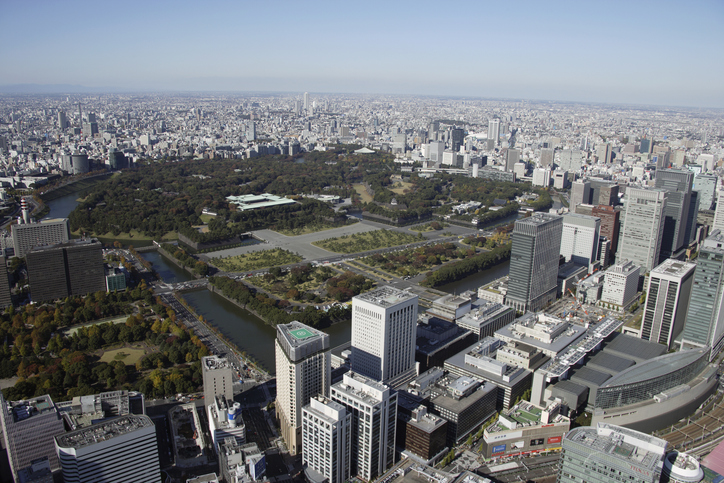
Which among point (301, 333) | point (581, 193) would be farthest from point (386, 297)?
point (581, 193)

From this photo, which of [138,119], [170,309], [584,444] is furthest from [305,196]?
[138,119]

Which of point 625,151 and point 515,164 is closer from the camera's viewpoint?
point 515,164

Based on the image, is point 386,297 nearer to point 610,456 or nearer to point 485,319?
point 485,319

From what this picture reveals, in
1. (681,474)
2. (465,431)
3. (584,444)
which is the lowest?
(465,431)

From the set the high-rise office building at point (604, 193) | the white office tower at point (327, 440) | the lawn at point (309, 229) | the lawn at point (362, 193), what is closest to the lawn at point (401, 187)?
the lawn at point (362, 193)

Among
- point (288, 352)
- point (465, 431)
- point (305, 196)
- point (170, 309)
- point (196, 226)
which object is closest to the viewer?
point (288, 352)

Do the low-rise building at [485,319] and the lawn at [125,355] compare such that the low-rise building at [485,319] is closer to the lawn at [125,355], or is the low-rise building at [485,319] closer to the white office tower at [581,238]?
the white office tower at [581,238]

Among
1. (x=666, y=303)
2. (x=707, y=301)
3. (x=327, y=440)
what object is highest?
(x=707, y=301)

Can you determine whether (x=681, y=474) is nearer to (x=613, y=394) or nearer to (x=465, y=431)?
(x=613, y=394)
